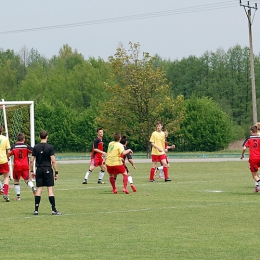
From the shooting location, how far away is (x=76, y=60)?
11481 cm

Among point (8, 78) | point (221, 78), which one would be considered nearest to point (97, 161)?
point (8, 78)

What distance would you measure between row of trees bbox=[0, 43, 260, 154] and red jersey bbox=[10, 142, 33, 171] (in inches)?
1899

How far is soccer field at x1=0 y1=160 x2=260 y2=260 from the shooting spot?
Answer: 1027 centimetres

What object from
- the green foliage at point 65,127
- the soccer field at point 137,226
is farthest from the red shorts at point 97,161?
the green foliage at point 65,127

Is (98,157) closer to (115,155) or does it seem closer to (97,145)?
(97,145)

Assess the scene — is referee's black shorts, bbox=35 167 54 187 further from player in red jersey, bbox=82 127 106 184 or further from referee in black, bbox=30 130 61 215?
player in red jersey, bbox=82 127 106 184

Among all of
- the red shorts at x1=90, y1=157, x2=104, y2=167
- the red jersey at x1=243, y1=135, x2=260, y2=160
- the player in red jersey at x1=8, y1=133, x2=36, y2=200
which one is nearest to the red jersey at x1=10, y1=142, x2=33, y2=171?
the player in red jersey at x1=8, y1=133, x2=36, y2=200

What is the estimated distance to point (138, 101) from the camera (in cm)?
6938

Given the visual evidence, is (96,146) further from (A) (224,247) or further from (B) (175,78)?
(B) (175,78)

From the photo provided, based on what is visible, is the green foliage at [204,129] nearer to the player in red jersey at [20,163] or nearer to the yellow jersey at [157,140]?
the yellow jersey at [157,140]

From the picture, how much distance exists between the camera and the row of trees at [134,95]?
2756 inches

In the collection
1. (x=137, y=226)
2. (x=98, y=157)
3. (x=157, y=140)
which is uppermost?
(x=157, y=140)

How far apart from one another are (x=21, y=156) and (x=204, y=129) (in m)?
65.3

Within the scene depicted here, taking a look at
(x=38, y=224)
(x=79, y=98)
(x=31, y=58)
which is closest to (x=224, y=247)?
(x=38, y=224)
